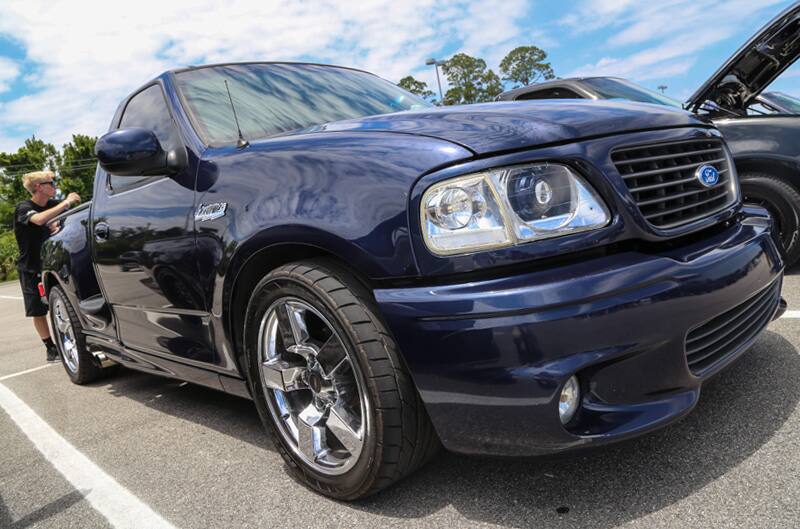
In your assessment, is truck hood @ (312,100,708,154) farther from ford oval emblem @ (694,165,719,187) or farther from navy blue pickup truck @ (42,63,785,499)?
ford oval emblem @ (694,165,719,187)

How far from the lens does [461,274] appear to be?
5.66ft

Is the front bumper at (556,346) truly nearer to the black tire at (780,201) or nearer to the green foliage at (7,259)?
the black tire at (780,201)

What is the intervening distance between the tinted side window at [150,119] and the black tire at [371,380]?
114cm

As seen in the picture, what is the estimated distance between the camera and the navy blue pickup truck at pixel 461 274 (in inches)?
65.8

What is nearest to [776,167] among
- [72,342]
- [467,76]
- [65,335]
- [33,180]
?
[72,342]

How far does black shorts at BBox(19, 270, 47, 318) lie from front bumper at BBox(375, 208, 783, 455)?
5560 mm

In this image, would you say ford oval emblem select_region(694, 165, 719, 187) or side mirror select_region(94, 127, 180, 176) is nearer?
ford oval emblem select_region(694, 165, 719, 187)

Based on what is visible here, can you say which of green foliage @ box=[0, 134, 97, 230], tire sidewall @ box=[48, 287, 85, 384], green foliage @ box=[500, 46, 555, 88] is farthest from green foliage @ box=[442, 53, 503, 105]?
green foliage @ box=[0, 134, 97, 230]

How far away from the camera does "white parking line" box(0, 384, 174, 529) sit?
2225 mm

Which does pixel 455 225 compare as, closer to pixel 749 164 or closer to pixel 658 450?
pixel 658 450

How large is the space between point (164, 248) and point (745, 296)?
2259 millimetres

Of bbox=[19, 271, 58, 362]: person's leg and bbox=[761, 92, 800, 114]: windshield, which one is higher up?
bbox=[761, 92, 800, 114]: windshield

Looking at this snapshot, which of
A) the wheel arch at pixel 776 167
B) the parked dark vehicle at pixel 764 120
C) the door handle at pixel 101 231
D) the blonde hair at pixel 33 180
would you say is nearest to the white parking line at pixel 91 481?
the door handle at pixel 101 231

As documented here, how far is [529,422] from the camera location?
1678 mm
